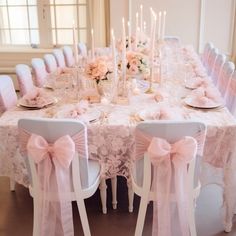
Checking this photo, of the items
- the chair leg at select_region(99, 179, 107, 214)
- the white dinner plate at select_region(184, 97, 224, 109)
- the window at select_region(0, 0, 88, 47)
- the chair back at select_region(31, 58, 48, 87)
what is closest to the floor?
the chair leg at select_region(99, 179, 107, 214)

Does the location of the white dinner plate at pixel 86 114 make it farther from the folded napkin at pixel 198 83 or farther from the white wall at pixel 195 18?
the white wall at pixel 195 18

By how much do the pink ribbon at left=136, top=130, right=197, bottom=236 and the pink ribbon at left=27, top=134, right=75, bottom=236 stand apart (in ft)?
1.18

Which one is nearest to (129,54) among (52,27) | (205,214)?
(205,214)

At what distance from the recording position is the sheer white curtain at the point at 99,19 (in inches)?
204

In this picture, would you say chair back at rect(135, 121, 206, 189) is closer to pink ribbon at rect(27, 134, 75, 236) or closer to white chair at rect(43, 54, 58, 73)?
pink ribbon at rect(27, 134, 75, 236)

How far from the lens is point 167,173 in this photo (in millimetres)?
1919

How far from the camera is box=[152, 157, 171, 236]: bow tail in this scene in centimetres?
192

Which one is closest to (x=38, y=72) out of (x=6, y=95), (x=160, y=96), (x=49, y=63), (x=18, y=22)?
(x=49, y=63)

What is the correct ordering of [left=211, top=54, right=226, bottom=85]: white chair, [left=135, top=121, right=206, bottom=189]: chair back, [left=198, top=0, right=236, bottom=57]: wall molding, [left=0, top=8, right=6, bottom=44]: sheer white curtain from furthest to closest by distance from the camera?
[left=0, top=8, right=6, bottom=44]: sheer white curtain → [left=198, top=0, right=236, bottom=57]: wall molding → [left=211, top=54, right=226, bottom=85]: white chair → [left=135, top=121, right=206, bottom=189]: chair back

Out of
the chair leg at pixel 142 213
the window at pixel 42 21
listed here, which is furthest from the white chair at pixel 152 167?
the window at pixel 42 21

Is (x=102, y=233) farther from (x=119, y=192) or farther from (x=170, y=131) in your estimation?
(x=170, y=131)

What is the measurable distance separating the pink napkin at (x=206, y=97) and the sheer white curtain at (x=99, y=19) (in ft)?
9.50

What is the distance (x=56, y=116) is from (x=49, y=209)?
0.54 meters

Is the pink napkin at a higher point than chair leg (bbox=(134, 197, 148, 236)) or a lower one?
higher
